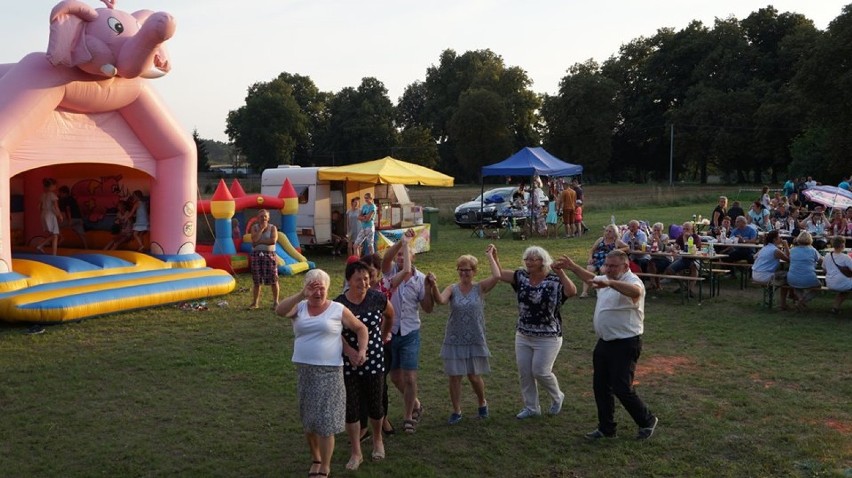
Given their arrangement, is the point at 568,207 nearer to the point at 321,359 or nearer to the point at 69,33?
the point at 69,33

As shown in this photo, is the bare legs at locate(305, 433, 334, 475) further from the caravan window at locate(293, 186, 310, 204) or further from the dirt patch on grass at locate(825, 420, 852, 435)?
the caravan window at locate(293, 186, 310, 204)

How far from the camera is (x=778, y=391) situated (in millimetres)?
6699

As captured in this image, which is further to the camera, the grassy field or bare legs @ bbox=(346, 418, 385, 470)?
the grassy field

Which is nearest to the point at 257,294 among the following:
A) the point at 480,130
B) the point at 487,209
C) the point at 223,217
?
the point at 223,217

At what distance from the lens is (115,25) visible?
10312 mm

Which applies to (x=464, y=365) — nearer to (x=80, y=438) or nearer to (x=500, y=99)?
(x=80, y=438)

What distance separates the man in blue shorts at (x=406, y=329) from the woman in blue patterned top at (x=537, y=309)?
60cm

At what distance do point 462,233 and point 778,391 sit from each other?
1651 centimetres

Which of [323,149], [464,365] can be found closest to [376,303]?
[464,365]

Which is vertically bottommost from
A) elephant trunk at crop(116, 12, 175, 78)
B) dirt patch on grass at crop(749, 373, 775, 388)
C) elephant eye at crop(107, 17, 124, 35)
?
dirt patch on grass at crop(749, 373, 775, 388)

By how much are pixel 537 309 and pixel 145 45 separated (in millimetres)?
7281

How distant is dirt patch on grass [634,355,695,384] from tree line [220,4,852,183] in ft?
106

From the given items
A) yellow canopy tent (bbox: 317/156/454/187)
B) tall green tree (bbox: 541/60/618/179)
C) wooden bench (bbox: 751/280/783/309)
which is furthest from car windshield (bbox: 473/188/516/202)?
tall green tree (bbox: 541/60/618/179)

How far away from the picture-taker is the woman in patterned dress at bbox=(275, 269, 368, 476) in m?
4.59
